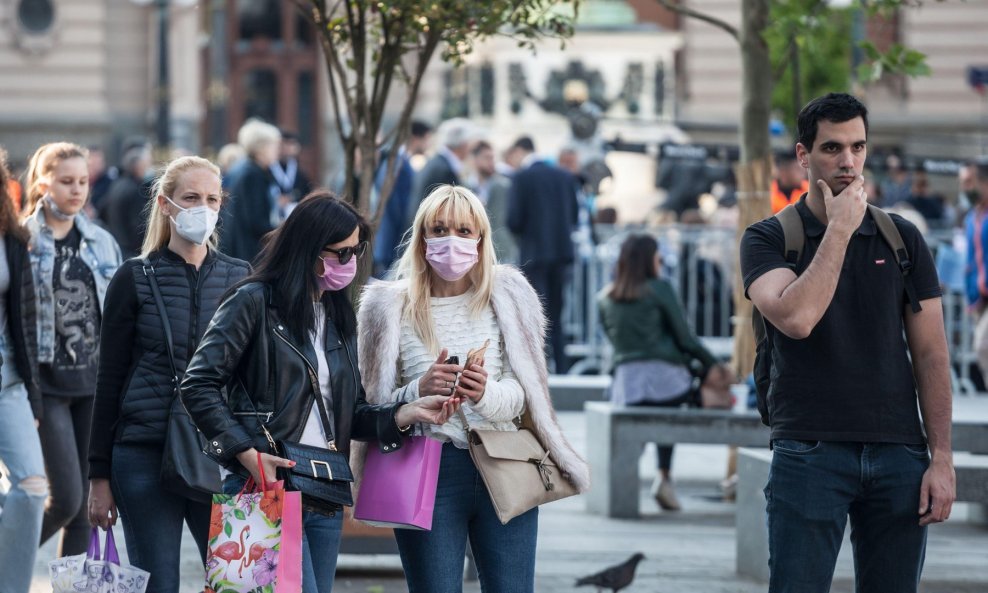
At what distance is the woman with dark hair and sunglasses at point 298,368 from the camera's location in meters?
4.66

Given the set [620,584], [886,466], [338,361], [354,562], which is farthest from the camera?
[354,562]

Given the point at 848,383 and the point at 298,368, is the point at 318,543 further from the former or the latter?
the point at 848,383

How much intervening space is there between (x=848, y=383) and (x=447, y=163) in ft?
31.6

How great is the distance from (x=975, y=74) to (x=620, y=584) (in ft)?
40.1

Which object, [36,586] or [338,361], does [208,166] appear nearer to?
[338,361]

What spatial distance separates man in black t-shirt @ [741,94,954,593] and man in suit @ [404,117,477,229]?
30.4ft

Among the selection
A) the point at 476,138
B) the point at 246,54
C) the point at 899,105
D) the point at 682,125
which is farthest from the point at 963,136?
the point at 476,138

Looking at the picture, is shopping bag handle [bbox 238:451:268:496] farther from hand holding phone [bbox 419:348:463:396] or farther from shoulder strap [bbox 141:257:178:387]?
shoulder strap [bbox 141:257:178:387]

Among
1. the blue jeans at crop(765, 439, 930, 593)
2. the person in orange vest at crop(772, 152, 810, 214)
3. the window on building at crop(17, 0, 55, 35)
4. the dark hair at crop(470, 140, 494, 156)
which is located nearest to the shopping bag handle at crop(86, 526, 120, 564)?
the blue jeans at crop(765, 439, 930, 593)

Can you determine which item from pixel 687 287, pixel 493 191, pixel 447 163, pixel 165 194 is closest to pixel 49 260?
pixel 165 194

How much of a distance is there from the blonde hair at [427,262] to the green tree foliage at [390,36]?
6.41 feet

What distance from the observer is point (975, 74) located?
694 inches

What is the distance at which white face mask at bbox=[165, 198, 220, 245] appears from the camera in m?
5.48

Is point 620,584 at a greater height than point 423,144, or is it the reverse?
point 423,144
